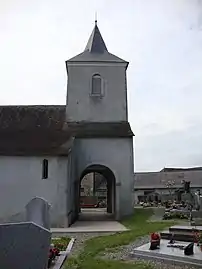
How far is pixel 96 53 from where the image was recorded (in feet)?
92.9

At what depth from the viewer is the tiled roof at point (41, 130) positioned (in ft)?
69.7

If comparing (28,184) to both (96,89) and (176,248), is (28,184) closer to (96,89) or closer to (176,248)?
(96,89)

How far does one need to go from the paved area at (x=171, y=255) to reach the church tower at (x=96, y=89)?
1658cm

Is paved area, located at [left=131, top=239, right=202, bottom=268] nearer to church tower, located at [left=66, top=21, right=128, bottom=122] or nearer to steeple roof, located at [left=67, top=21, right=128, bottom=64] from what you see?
church tower, located at [left=66, top=21, right=128, bottom=122]

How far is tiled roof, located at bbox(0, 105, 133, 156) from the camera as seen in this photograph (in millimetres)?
21252

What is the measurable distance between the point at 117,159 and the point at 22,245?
1897 cm

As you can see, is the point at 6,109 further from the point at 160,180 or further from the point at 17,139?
the point at 160,180

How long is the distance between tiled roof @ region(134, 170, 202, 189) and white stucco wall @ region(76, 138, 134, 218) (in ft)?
91.7

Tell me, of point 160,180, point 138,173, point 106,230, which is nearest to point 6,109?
point 106,230

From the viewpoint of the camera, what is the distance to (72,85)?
89.1 feet

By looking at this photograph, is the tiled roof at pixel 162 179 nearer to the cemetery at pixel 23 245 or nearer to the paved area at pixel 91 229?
the paved area at pixel 91 229

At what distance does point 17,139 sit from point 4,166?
6.56ft

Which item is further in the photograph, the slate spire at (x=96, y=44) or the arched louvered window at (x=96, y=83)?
the slate spire at (x=96, y=44)

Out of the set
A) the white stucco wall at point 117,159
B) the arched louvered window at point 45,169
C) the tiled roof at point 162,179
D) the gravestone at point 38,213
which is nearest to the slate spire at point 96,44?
the white stucco wall at point 117,159
